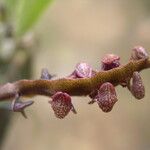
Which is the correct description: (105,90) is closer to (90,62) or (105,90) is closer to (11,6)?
(11,6)

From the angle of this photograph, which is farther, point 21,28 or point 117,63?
point 21,28

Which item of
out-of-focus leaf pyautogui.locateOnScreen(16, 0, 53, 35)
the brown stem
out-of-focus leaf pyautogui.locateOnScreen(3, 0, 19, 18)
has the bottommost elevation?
the brown stem

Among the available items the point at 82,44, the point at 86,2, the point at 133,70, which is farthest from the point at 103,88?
the point at 86,2

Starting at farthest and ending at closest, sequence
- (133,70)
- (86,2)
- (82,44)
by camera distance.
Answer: (86,2), (82,44), (133,70)

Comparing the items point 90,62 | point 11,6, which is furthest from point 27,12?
point 90,62

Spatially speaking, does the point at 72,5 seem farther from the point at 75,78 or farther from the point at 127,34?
the point at 75,78

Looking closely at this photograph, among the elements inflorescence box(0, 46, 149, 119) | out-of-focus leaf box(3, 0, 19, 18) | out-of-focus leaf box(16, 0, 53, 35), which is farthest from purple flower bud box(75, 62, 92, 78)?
out-of-focus leaf box(3, 0, 19, 18)

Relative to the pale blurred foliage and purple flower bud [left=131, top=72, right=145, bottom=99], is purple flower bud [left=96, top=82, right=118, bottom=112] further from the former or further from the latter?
the pale blurred foliage
